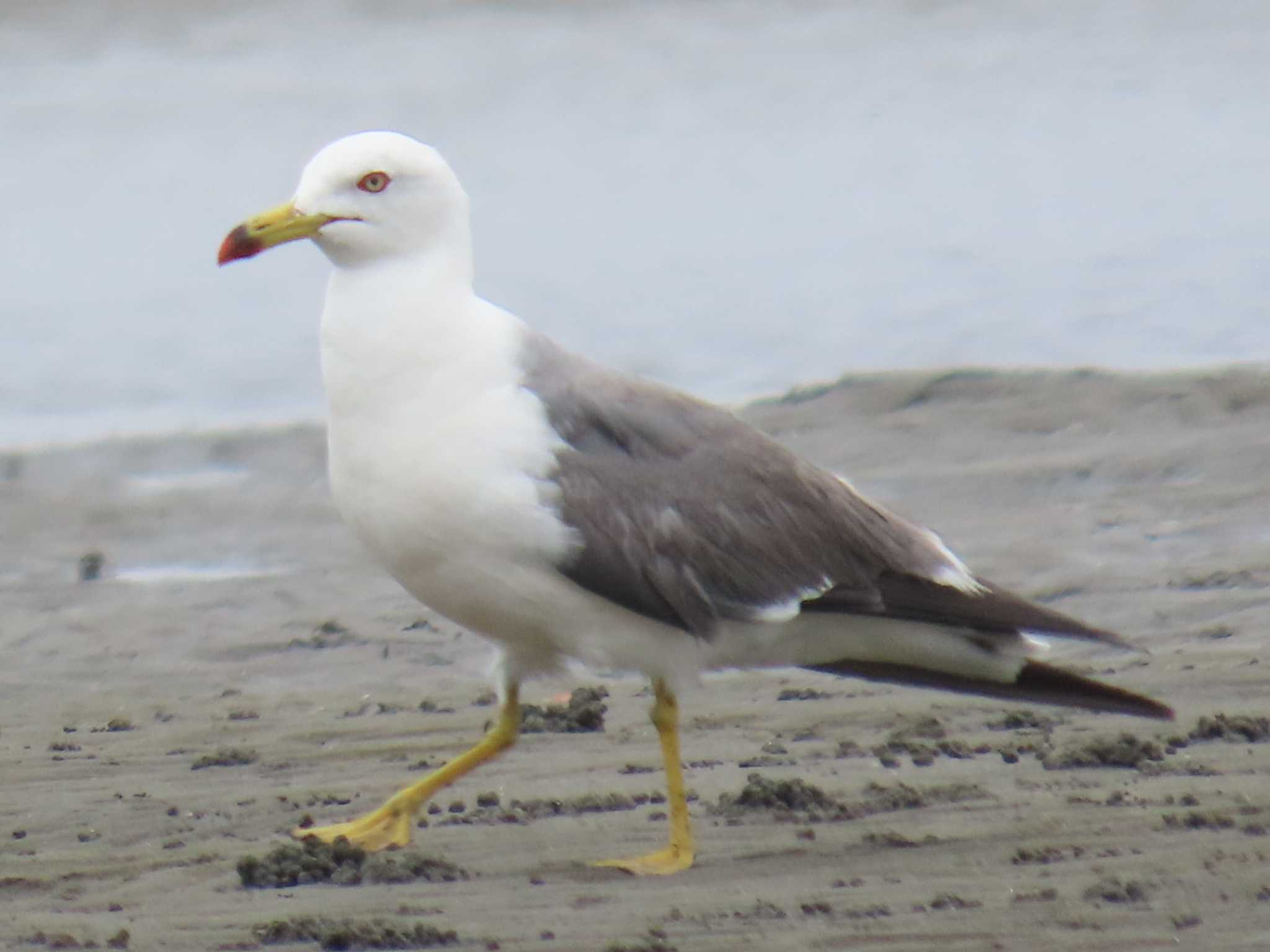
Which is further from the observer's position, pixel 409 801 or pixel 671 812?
pixel 409 801

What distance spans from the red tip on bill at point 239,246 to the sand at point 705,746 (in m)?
1.31

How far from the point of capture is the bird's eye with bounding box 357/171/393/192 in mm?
5773

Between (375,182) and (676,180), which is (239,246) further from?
(676,180)

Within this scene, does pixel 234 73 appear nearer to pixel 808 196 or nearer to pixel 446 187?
pixel 808 196

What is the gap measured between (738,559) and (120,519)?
5386mm

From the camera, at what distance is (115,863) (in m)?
5.46

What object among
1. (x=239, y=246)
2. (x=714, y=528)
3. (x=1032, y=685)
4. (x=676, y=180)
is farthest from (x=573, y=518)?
(x=676, y=180)

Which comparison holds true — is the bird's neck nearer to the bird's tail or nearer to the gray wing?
the gray wing

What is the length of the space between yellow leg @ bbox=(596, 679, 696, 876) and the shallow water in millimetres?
6756

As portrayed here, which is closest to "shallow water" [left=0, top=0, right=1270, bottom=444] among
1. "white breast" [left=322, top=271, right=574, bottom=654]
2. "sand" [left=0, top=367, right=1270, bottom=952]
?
"sand" [left=0, top=367, right=1270, bottom=952]

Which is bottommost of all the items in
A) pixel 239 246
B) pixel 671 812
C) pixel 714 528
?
pixel 671 812

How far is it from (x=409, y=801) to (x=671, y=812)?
67 centimetres

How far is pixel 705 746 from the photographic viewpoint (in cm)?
639

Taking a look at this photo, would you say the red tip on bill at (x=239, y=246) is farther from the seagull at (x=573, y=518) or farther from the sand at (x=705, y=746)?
the sand at (x=705, y=746)
